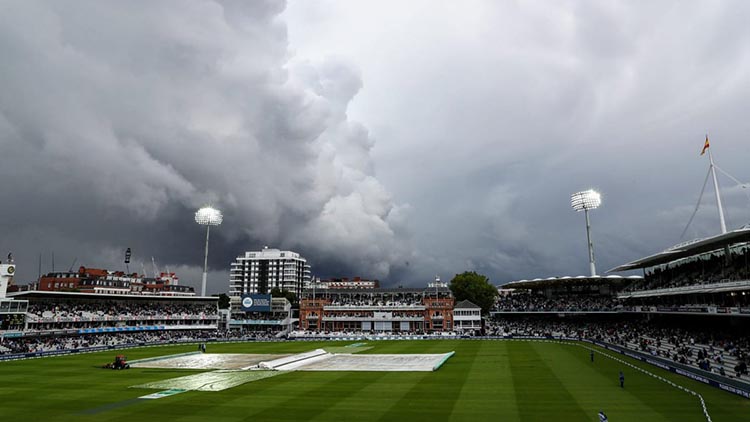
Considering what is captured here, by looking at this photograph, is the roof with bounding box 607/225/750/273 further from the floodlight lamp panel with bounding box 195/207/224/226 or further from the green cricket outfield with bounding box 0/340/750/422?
the floodlight lamp panel with bounding box 195/207/224/226

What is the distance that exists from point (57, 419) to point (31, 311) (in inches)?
2450

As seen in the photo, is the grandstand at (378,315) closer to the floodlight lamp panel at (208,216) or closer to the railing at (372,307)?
the railing at (372,307)

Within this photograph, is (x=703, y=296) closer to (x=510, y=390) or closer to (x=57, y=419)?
(x=510, y=390)

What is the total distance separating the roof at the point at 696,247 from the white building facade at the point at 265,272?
124020 millimetres

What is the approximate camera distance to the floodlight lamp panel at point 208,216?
120062 millimetres

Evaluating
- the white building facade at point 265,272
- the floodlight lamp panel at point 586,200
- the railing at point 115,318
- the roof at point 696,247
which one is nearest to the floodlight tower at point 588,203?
the floodlight lamp panel at point 586,200

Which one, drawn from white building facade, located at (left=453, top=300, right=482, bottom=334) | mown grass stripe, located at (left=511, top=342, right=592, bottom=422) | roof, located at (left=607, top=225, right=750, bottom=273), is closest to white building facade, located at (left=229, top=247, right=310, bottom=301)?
white building facade, located at (left=453, top=300, right=482, bottom=334)

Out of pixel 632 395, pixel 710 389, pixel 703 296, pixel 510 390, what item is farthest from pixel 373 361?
pixel 703 296

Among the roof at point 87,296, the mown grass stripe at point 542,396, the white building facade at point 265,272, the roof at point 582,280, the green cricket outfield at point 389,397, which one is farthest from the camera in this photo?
the white building facade at point 265,272

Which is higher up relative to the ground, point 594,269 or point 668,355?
point 594,269

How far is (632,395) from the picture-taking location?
29.1 meters

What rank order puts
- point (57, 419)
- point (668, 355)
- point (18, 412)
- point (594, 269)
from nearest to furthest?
point (57, 419) → point (18, 412) → point (668, 355) → point (594, 269)

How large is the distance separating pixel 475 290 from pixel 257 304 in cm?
5159

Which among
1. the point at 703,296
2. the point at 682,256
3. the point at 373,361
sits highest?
the point at 682,256
